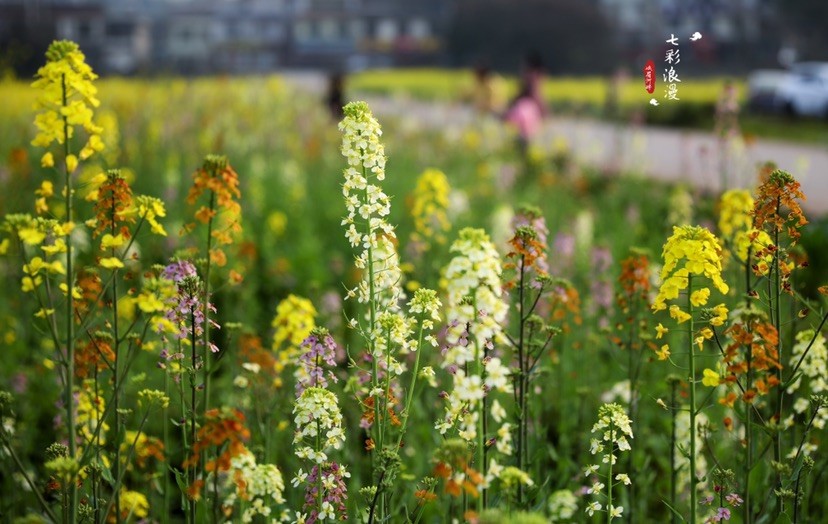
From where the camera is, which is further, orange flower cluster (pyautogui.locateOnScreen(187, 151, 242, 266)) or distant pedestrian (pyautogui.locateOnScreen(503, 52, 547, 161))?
distant pedestrian (pyautogui.locateOnScreen(503, 52, 547, 161))

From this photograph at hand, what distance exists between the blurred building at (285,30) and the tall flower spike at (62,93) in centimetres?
6017

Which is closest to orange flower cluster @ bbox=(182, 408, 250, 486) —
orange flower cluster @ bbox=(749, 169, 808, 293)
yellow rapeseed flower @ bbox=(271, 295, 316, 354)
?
yellow rapeseed flower @ bbox=(271, 295, 316, 354)

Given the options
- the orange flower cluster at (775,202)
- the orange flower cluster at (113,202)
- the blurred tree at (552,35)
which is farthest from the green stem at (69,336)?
the blurred tree at (552,35)

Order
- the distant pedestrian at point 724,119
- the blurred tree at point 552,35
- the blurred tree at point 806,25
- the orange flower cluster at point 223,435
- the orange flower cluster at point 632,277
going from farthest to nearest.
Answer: the blurred tree at point 552,35 → the blurred tree at point 806,25 → the distant pedestrian at point 724,119 → the orange flower cluster at point 632,277 → the orange flower cluster at point 223,435

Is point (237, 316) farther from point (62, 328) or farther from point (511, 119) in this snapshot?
point (511, 119)

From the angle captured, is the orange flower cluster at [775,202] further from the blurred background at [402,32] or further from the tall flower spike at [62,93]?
the blurred background at [402,32]

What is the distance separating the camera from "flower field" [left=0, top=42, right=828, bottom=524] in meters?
2.59

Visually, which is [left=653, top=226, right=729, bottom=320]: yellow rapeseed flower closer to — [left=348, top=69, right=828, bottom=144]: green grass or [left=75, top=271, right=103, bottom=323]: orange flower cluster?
[left=75, top=271, right=103, bottom=323]: orange flower cluster

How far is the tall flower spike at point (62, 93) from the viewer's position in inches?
103

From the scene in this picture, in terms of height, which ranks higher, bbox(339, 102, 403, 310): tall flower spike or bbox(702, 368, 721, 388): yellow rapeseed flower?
bbox(339, 102, 403, 310): tall flower spike

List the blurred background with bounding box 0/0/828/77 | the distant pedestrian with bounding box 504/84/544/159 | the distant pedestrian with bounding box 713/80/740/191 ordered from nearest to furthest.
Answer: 1. the distant pedestrian with bounding box 713/80/740/191
2. the distant pedestrian with bounding box 504/84/544/159
3. the blurred background with bounding box 0/0/828/77

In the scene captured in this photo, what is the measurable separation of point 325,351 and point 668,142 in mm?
18354

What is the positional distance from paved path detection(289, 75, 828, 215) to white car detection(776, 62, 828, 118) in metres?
4.82

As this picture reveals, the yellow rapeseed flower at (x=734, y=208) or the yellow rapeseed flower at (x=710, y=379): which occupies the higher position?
the yellow rapeseed flower at (x=734, y=208)
